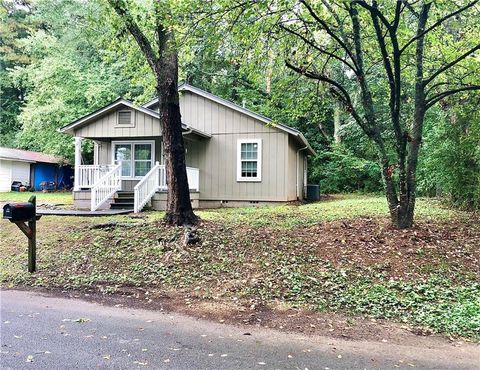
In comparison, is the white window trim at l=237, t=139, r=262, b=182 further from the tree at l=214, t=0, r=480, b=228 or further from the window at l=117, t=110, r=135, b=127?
the tree at l=214, t=0, r=480, b=228

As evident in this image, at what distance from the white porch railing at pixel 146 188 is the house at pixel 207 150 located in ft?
3.25

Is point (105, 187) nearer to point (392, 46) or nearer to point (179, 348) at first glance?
point (392, 46)

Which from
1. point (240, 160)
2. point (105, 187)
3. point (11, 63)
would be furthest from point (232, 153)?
point (11, 63)

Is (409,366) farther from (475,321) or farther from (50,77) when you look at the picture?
(50,77)

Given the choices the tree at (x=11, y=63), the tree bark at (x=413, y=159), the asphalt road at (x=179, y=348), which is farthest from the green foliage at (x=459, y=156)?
the tree at (x=11, y=63)

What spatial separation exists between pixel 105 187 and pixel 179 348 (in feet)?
35.3

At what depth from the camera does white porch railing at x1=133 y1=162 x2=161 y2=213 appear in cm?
1274

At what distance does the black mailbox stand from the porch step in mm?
7259

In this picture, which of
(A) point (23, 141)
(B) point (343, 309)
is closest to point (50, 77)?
(A) point (23, 141)

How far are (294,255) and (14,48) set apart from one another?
3302 centimetres

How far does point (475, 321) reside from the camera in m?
4.45

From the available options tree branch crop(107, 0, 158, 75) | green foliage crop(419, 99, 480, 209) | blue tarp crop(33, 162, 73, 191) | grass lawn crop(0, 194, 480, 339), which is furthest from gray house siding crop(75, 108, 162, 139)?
blue tarp crop(33, 162, 73, 191)

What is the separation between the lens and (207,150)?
16.2 meters

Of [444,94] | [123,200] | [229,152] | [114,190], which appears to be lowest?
[123,200]
